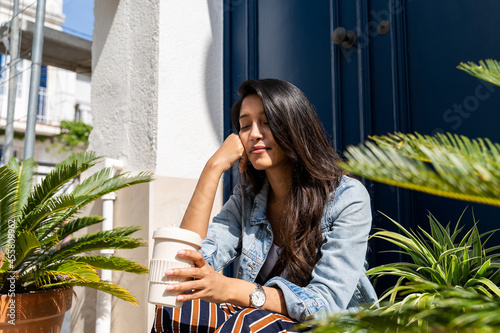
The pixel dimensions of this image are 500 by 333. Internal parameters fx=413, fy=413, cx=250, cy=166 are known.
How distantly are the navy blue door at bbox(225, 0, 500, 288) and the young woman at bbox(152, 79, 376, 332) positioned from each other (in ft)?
1.62

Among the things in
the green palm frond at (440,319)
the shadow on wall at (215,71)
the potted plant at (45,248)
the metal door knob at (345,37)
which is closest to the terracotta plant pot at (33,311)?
the potted plant at (45,248)

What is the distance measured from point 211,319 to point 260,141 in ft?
2.17

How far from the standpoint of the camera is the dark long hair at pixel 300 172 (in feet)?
4.83

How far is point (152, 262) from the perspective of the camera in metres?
1.05

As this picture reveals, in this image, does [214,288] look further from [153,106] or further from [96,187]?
[153,106]

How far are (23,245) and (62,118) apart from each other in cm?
2038

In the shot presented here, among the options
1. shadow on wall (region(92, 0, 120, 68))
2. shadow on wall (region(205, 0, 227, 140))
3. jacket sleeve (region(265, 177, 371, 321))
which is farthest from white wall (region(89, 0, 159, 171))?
jacket sleeve (region(265, 177, 371, 321))

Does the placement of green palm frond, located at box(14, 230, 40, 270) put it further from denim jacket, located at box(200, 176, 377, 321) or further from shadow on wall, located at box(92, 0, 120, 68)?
shadow on wall, located at box(92, 0, 120, 68)

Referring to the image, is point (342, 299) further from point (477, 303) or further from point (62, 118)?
point (62, 118)

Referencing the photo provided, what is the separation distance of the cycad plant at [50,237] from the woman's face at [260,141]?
766mm

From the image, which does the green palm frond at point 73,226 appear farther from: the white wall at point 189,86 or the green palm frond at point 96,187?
the white wall at point 189,86

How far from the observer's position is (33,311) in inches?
72.0

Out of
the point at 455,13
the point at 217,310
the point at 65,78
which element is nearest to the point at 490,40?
the point at 455,13

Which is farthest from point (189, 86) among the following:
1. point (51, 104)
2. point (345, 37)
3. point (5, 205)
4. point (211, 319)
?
point (51, 104)
